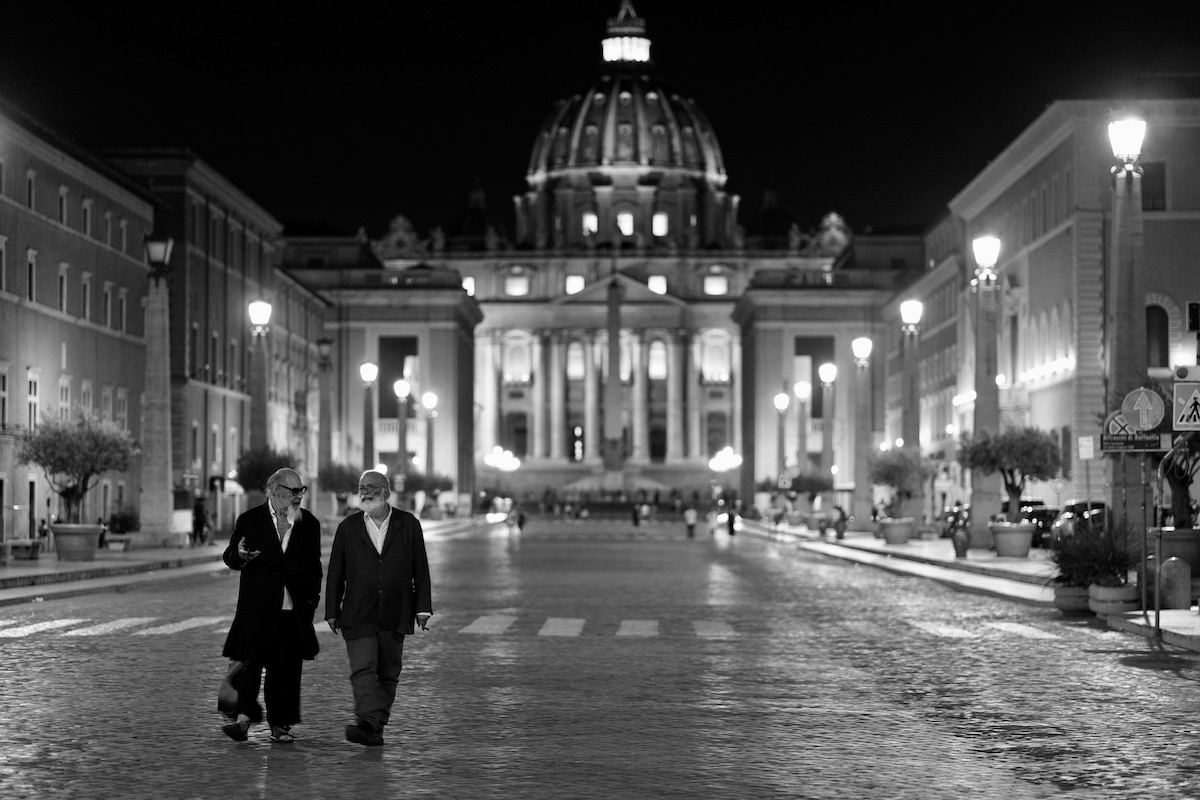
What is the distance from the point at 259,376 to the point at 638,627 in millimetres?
35414

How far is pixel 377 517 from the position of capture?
1399 cm

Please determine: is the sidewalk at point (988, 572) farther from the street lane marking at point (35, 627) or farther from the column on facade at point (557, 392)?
Answer: the column on facade at point (557, 392)

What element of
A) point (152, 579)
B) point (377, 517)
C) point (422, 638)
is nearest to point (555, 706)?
point (377, 517)

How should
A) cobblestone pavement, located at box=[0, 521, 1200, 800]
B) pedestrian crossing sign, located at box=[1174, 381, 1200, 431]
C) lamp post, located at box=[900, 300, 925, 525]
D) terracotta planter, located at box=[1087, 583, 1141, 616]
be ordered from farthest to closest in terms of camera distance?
lamp post, located at box=[900, 300, 925, 525] < terracotta planter, located at box=[1087, 583, 1141, 616] < pedestrian crossing sign, located at box=[1174, 381, 1200, 431] < cobblestone pavement, located at box=[0, 521, 1200, 800]

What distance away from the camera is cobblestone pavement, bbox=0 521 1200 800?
41.2ft

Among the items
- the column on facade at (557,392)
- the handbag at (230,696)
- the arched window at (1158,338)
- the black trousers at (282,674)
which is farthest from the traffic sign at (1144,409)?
the column on facade at (557,392)

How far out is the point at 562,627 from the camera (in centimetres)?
2642

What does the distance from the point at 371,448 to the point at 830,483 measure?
24.9 metres

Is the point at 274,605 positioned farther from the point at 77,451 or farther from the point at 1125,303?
the point at 77,451

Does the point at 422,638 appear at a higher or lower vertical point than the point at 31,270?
lower

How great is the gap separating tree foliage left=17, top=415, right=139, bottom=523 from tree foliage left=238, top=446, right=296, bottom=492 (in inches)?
341

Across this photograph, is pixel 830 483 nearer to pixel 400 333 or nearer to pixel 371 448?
pixel 371 448

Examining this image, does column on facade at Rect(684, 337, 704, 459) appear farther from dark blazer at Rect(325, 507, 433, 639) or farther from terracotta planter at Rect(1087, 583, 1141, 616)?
dark blazer at Rect(325, 507, 433, 639)

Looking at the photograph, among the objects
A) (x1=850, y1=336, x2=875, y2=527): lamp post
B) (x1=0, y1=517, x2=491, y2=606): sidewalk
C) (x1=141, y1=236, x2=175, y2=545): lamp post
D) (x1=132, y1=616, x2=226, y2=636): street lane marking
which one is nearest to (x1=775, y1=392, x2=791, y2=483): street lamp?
(x1=850, y1=336, x2=875, y2=527): lamp post
